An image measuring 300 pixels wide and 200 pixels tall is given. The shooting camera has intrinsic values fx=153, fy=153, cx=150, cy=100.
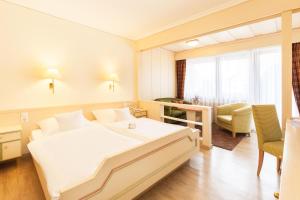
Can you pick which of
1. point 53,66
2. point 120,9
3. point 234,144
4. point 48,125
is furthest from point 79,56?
A: point 234,144

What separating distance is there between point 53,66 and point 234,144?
420 centimetres

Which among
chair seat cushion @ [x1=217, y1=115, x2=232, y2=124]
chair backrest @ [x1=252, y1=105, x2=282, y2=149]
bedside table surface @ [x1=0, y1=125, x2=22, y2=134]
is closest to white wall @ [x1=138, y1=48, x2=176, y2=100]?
chair seat cushion @ [x1=217, y1=115, x2=232, y2=124]

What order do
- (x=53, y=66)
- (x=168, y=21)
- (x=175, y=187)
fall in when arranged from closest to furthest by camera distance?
(x=175, y=187)
(x=53, y=66)
(x=168, y=21)

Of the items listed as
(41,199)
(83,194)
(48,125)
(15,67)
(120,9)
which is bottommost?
(41,199)

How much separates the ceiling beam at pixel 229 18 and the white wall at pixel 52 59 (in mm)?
1496

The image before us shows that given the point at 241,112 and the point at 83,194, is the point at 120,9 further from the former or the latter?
the point at 241,112

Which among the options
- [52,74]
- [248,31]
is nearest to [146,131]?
[52,74]

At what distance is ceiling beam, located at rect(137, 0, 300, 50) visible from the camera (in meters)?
2.14

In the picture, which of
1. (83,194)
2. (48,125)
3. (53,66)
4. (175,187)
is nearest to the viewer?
(83,194)

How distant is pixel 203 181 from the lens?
82.7 inches

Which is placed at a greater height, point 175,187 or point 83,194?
point 83,194

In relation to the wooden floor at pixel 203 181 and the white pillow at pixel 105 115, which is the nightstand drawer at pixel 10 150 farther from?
the white pillow at pixel 105 115

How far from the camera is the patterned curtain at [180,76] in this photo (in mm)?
5930

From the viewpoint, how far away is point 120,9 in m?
2.79
